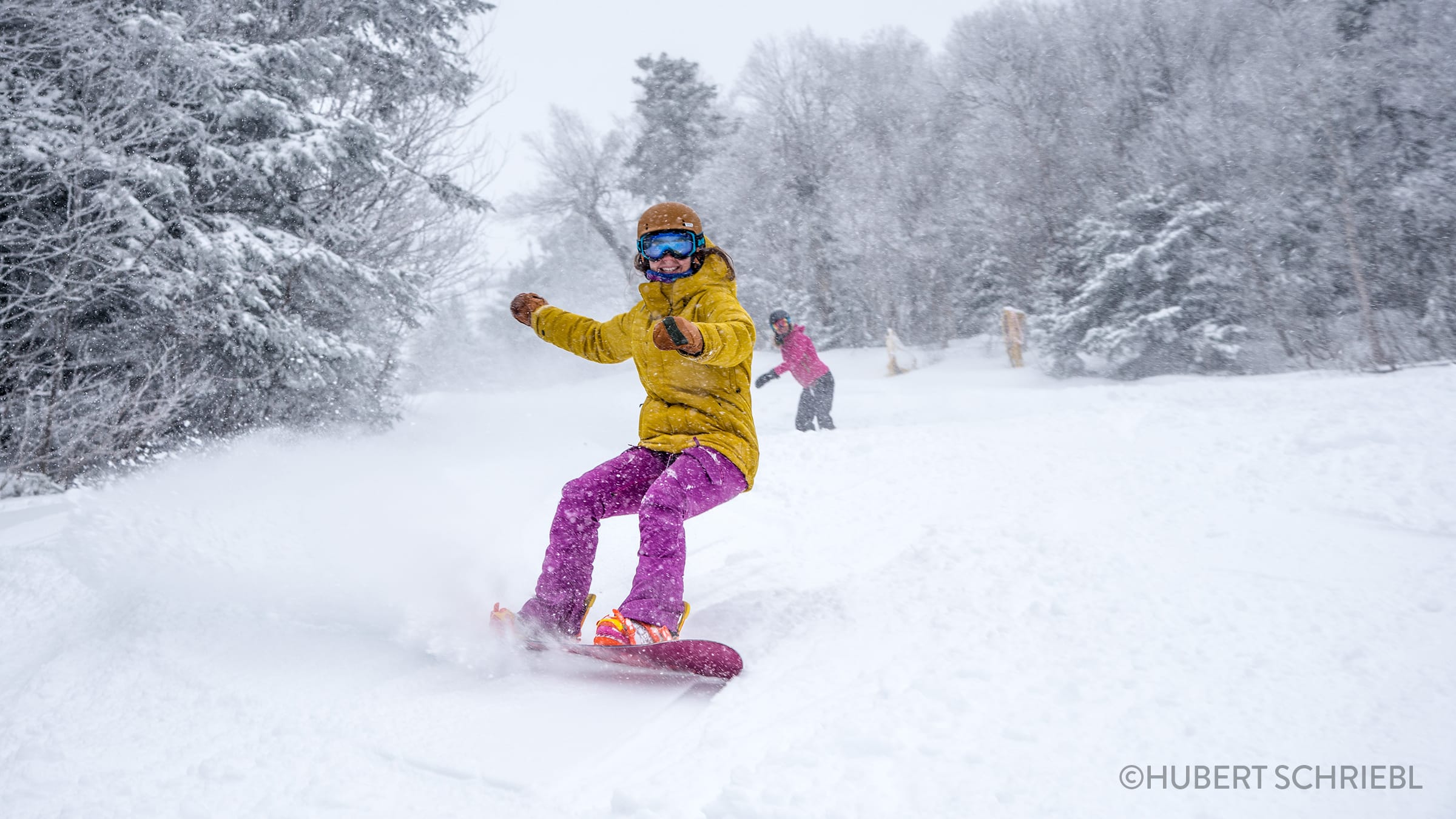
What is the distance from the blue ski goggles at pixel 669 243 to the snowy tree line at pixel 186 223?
4.59m

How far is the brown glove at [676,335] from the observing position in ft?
8.36

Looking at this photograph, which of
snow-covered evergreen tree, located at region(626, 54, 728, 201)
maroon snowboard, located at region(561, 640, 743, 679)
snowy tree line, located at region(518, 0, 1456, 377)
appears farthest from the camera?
snow-covered evergreen tree, located at region(626, 54, 728, 201)

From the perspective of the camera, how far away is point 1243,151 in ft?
48.7

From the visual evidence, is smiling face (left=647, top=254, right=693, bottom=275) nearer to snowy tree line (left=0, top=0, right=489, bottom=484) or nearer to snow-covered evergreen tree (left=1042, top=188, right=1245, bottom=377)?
snowy tree line (left=0, top=0, right=489, bottom=484)

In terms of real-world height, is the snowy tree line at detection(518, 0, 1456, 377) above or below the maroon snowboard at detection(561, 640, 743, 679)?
above

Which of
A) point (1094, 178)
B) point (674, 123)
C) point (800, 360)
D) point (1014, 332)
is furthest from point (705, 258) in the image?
point (674, 123)

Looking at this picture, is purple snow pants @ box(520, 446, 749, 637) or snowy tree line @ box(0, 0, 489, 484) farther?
snowy tree line @ box(0, 0, 489, 484)

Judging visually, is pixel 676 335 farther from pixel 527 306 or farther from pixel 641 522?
pixel 527 306

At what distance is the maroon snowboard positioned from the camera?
2508mm

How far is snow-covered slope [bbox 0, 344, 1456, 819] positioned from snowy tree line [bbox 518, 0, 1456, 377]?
34.5 ft

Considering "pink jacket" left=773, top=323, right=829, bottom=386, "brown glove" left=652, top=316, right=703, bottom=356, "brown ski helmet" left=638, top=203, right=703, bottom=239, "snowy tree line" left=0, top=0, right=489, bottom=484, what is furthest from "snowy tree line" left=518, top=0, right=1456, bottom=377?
"snowy tree line" left=0, top=0, right=489, bottom=484

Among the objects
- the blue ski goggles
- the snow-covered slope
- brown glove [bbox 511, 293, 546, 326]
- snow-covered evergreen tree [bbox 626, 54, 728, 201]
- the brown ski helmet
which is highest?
snow-covered evergreen tree [bbox 626, 54, 728, 201]

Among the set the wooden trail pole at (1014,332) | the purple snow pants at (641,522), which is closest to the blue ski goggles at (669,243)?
the purple snow pants at (641,522)

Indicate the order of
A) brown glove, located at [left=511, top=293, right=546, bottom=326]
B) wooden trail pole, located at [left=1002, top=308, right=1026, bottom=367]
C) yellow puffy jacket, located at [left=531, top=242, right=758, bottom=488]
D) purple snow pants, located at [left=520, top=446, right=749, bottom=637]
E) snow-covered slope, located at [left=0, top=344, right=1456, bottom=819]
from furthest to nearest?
wooden trail pole, located at [left=1002, top=308, right=1026, bottom=367], brown glove, located at [left=511, top=293, right=546, bottom=326], yellow puffy jacket, located at [left=531, top=242, right=758, bottom=488], purple snow pants, located at [left=520, top=446, right=749, bottom=637], snow-covered slope, located at [left=0, top=344, right=1456, bottom=819]
